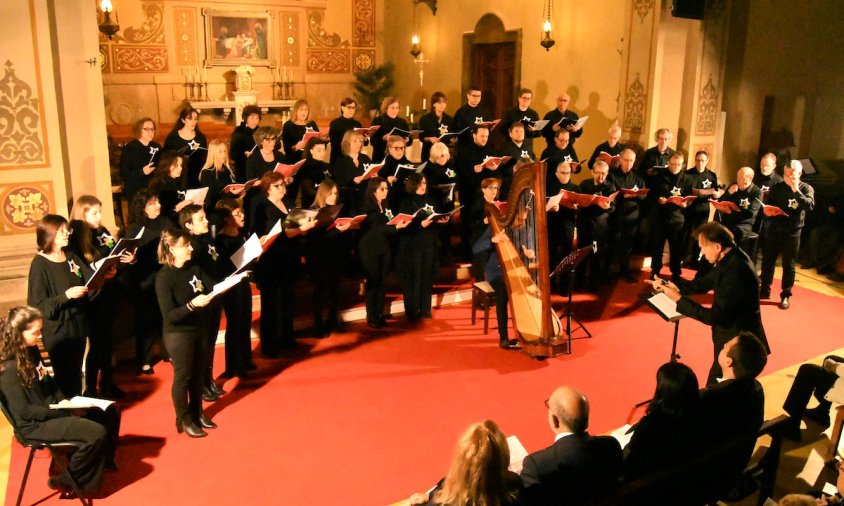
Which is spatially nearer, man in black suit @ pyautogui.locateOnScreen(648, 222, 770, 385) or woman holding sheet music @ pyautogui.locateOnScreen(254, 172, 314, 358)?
man in black suit @ pyautogui.locateOnScreen(648, 222, 770, 385)

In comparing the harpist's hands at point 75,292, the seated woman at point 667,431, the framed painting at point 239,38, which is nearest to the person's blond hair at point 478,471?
the seated woman at point 667,431

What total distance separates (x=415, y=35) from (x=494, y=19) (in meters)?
1.80

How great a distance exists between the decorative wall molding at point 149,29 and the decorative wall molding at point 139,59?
0.39 feet

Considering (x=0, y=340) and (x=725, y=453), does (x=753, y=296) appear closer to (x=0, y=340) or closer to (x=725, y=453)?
(x=725, y=453)

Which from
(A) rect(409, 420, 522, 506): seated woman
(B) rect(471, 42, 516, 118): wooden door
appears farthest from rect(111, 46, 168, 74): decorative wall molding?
(A) rect(409, 420, 522, 506): seated woman

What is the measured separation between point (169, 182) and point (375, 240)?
77.0 inches

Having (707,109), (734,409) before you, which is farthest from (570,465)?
(707,109)

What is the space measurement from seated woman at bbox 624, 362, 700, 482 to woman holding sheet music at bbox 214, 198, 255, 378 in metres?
3.37

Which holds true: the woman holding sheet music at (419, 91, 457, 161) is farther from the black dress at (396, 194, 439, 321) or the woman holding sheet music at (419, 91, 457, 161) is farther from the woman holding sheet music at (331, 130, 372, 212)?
the black dress at (396, 194, 439, 321)

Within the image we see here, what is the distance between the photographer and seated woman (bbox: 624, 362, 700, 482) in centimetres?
351

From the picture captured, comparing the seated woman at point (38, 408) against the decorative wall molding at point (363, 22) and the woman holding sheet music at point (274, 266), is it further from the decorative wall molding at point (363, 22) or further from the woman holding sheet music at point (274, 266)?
the decorative wall molding at point (363, 22)

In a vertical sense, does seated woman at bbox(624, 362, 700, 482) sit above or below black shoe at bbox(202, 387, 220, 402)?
above

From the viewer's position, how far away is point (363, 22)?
1470cm

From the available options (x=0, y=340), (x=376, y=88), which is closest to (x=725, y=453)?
(x=0, y=340)
